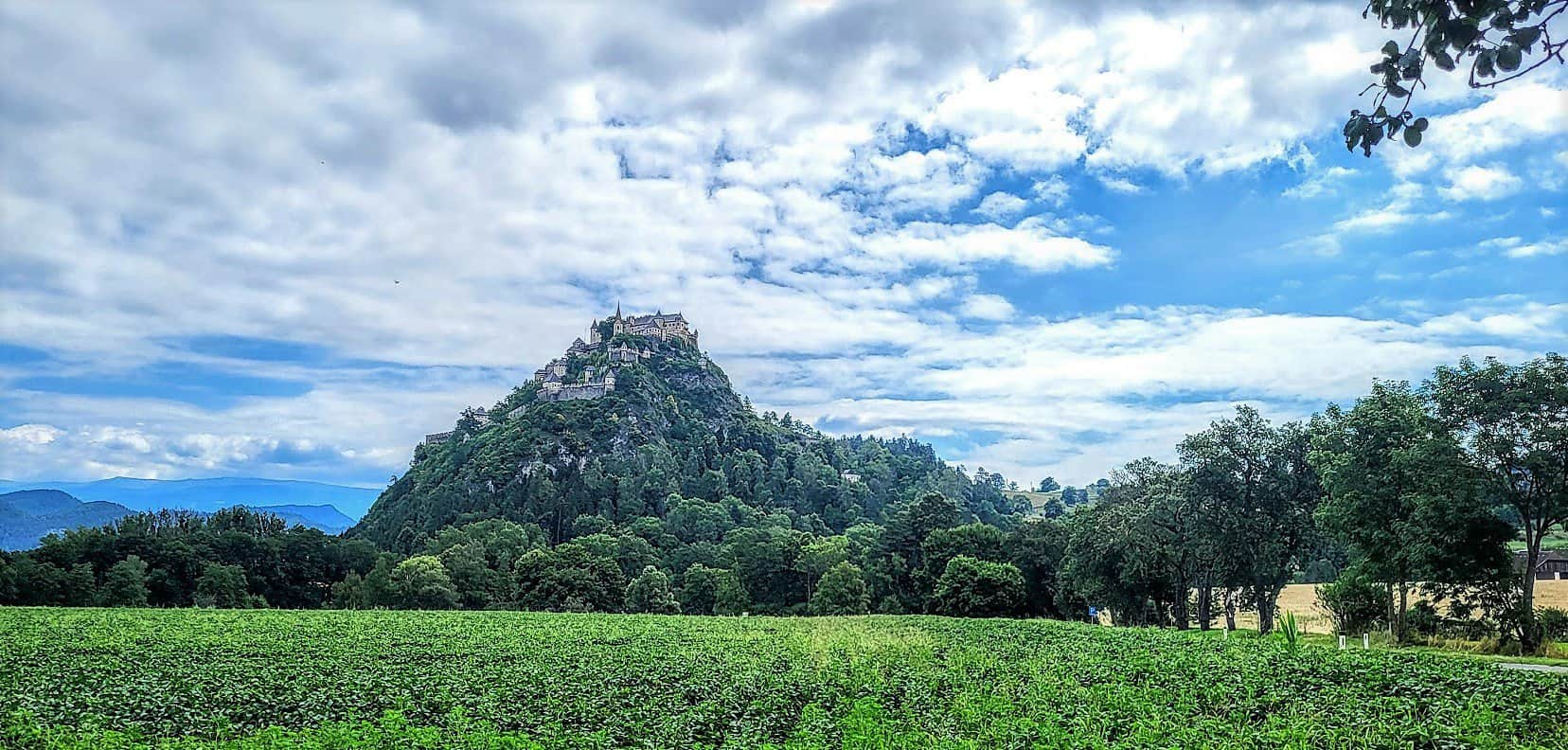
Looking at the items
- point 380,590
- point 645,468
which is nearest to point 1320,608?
point 380,590

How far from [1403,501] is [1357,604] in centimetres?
697

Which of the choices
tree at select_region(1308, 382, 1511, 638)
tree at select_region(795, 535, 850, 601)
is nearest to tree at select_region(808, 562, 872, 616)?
tree at select_region(795, 535, 850, 601)

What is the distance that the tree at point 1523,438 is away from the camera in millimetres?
24906

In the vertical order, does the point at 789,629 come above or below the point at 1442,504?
below

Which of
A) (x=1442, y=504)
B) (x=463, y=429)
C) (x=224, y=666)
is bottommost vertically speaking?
(x=224, y=666)

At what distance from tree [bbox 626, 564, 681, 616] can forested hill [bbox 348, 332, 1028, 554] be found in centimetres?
3472

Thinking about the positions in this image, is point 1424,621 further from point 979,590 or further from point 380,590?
point 380,590

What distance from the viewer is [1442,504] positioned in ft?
82.9

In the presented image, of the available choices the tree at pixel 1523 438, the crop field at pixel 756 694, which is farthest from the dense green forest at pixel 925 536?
the crop field at pixel 756 694

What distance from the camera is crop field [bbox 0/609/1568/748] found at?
11289 millimetres

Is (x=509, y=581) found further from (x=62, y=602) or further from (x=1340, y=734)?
(x=1340, y=734)

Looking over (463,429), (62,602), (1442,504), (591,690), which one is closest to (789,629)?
(591,690)

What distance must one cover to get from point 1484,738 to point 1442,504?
62.8 ft

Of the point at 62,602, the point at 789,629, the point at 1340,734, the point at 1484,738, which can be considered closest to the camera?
the point at 1484,738
